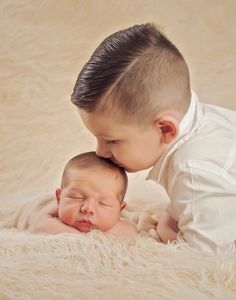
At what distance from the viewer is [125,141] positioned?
54.7 inches

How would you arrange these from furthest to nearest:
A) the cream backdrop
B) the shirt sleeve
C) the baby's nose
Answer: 1. the cream backdrop
2. the baby's nose
3. the shirt sleeve

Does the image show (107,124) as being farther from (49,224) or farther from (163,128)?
(49,224)

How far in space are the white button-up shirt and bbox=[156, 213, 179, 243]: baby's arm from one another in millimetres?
68

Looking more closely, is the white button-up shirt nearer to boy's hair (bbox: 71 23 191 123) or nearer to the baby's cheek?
boy's hair (bbox: 71 23 191 123)

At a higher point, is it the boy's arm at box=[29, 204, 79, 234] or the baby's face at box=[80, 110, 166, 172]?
the baby's face at box=[80, 110, 166, 172]

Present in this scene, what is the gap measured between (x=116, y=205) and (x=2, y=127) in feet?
2.54

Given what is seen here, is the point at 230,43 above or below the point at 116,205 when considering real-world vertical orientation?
above

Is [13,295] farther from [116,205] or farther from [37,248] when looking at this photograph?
[116,205]

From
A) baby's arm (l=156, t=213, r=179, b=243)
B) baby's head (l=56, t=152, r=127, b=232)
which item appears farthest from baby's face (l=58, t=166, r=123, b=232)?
baby's arm (l=156, t=213, r=179, b=243)

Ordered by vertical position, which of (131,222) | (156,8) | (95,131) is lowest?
(131,222)

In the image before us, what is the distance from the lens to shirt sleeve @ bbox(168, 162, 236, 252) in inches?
52.6

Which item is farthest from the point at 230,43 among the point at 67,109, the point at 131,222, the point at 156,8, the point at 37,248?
the point at 37,248

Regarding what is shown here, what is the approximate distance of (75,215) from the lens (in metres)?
1.45

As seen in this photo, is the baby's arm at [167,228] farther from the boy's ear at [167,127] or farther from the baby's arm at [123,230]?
the boy's ear at [167,127]
